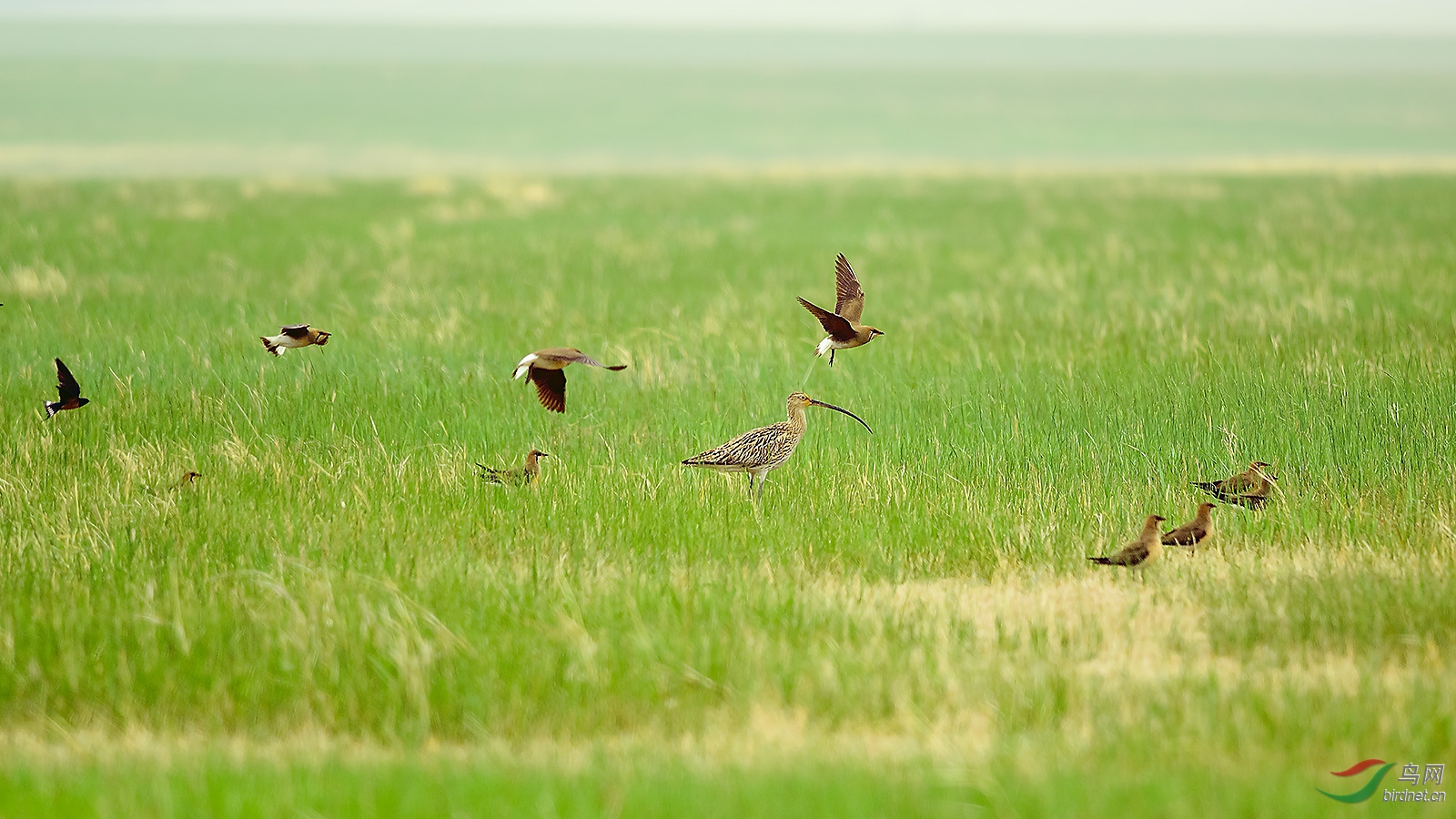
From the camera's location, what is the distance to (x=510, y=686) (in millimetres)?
5012

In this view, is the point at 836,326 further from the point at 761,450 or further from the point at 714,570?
the point at 714,570

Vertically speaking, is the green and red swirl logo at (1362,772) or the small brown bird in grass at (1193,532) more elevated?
the small brown bird in grass at (1193,532)

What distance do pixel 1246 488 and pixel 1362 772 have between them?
3.13 meters

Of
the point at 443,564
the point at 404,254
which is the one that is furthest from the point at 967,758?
the point at 404,254

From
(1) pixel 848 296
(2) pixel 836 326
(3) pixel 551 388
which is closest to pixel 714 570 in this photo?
(3) pixel 551 388

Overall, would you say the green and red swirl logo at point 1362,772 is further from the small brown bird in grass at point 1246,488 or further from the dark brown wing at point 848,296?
the dark brown wing at point 848,296

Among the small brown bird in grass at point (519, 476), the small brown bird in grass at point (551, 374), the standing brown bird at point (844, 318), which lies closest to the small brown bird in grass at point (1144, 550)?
the standing brown bird at point (844, 318)

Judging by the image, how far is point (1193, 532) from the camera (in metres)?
6.56

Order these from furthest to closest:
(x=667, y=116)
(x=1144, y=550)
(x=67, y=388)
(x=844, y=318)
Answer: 1. (x=667, y=116)
2. (x=67, y=388)
3. (x=844, y=318)
4. (x=1144, y=550)

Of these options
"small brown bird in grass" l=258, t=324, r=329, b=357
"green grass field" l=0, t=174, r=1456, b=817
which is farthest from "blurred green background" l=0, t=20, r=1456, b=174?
"small brown bird in grass" l=258, t=324, r=329, b=357

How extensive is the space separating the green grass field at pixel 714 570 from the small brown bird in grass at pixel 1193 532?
111mm

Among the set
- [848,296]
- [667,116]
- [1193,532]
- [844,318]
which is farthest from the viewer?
[667,116]

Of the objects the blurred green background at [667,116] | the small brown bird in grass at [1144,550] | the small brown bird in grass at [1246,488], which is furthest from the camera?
the blurred green background at [667,116]

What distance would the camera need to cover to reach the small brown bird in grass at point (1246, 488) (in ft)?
23.4
